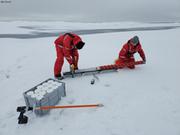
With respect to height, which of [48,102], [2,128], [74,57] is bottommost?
[2,128]

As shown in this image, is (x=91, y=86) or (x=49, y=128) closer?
(x=49, y=128)

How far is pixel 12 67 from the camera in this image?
5.23 meters

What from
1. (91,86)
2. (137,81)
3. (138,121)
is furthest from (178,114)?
(91,86)

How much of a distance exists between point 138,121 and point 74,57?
2395mm

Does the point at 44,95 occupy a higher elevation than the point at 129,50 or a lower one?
lower

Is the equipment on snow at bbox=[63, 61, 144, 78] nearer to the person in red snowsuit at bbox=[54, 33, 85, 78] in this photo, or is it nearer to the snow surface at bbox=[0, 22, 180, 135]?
the snow surface at bbox=[0, 22, 180, 135]

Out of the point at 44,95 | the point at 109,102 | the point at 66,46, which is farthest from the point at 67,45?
the point at 109,102

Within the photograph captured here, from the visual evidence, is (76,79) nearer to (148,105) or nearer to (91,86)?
(91,86)

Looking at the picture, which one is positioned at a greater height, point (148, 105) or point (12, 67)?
point (12, 67)

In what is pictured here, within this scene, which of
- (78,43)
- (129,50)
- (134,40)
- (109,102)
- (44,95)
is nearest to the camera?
(44,95)

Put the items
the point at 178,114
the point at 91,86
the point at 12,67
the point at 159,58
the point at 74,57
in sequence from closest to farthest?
1. the point at 178,114
2. the point at 91,86
3. the point at 74,57
4. the point at 12,67
5. the point at 159,58

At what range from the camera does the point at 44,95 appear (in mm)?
2654

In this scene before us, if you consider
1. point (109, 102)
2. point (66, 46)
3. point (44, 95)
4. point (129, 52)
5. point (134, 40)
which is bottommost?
point (109, 102)

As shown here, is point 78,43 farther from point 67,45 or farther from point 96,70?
point 96,70
